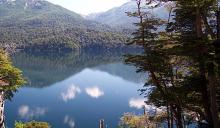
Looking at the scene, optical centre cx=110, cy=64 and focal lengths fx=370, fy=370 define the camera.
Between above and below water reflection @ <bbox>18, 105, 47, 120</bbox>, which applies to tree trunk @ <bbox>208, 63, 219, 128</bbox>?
above

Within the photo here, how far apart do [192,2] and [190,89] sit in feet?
21.4

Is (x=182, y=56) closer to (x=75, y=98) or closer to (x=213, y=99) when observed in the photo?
(x=213, y=99)

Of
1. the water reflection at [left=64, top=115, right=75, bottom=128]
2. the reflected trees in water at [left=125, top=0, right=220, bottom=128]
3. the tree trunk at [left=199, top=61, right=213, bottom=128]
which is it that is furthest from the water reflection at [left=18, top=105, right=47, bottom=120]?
the tree trunk at [left=199, top=61, right=213, bottom=128]

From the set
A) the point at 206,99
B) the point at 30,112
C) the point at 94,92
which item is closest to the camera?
the point at 206,99

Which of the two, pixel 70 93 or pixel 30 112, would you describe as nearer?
pixel 30 112

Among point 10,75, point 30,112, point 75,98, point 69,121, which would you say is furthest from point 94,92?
point 10,75

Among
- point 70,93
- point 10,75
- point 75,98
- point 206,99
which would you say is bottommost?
point 75,98

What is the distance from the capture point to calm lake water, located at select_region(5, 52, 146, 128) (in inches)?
3270

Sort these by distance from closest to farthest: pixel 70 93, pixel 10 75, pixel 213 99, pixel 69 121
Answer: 1. pixel 213 99
2. pixel 10 75
3. pixel 69 121
4. pixel 70 93

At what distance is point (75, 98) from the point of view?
369 feet

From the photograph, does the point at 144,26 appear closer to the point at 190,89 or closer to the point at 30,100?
the point at 190,89

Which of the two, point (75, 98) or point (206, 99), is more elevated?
point (206, 99)

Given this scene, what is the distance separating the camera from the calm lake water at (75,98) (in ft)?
273

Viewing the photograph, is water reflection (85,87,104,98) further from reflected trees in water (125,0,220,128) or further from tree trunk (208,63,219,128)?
tree trunk (208,63,219,128)
